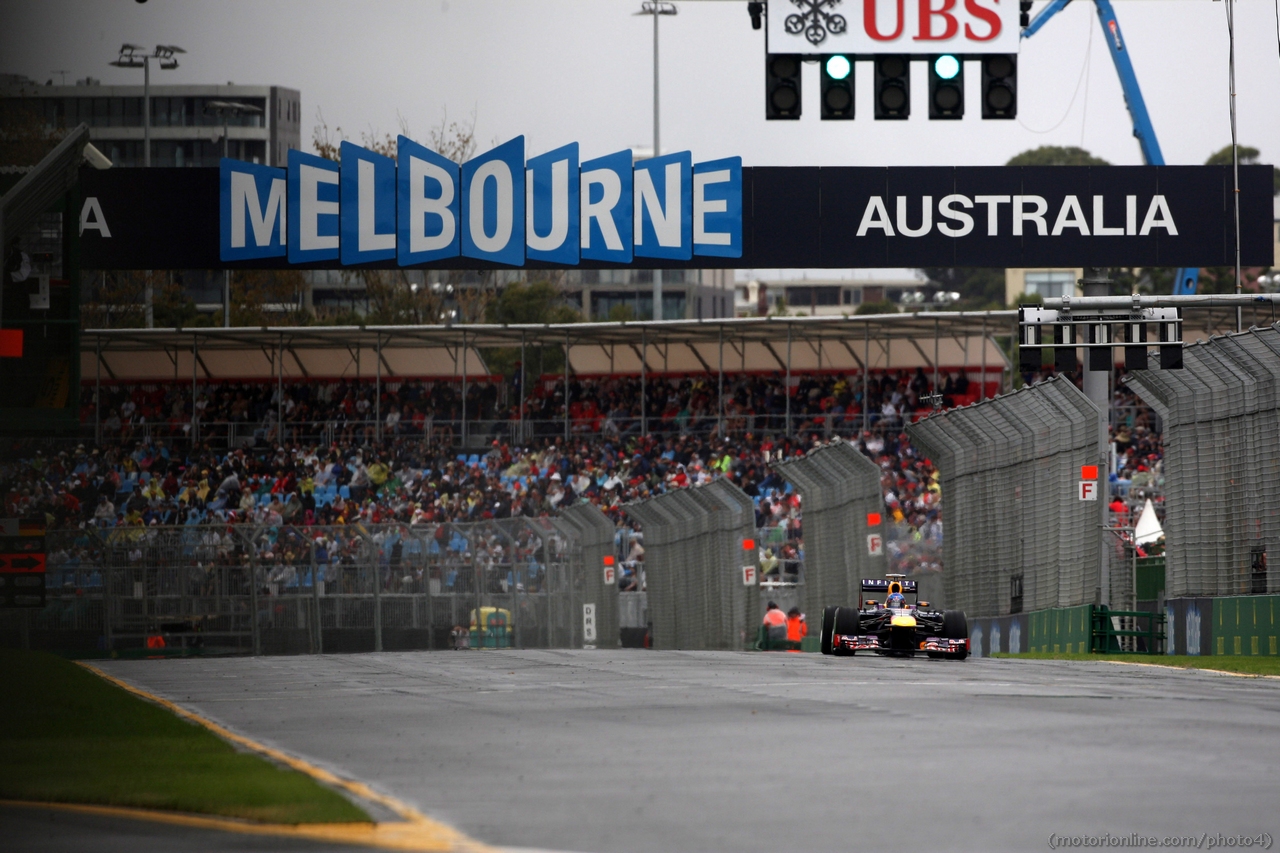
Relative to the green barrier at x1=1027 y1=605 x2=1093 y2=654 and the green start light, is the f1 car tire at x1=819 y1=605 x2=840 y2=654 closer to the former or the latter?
the green barrier at x1=1027 y1=605 x2=1093 y2=654

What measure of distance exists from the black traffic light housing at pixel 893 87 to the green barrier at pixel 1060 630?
6.38 meters

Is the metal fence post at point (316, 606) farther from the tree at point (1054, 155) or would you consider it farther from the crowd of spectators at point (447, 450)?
the tree at point (1054, 155)

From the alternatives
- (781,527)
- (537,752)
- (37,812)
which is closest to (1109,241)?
(781,527)

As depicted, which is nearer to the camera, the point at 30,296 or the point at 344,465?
the point at 30,296

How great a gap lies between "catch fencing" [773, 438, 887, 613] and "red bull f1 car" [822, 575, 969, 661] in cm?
376

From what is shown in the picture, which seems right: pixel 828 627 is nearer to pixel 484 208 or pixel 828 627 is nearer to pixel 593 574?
pixel 593 574

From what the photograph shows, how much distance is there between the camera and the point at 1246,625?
1786cm

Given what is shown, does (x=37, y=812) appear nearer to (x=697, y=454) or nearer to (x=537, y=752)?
(x=537, y=752)

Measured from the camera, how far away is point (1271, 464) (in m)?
17.5

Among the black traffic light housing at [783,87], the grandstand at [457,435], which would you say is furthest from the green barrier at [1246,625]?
the grandstand at [457,435]

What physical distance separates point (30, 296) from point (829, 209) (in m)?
15.4

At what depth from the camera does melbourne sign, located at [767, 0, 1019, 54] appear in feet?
57.2

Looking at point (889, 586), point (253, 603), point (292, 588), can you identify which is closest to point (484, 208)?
point (292, 588)

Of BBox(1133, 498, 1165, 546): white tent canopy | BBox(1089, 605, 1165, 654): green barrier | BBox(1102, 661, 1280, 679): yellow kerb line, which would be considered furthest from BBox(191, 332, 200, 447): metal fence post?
BBox(1102, 661, 1280, 679): yellow kerb line
